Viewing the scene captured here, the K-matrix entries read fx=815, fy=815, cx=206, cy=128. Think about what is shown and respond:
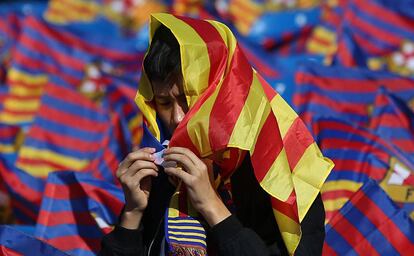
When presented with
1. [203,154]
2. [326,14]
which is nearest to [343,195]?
[203,154]

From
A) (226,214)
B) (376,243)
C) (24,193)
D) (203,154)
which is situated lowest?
(24,193)

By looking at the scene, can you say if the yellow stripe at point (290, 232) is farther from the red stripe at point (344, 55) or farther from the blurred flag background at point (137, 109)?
the red stripe at point (344, 55)

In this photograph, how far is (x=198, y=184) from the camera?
6.68 feet

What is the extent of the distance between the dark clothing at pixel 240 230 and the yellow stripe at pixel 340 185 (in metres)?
1.05

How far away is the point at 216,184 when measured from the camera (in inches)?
86.0

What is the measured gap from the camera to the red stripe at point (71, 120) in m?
4.87

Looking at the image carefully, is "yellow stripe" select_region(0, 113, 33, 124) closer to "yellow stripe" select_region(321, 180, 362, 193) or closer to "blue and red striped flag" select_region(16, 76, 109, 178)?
"blue and red striped flag" select_region(16, 76, 109, 178)

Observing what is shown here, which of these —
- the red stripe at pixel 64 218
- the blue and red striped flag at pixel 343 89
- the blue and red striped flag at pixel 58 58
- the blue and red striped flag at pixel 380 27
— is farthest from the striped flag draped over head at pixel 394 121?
the blue and red striped flag at pixel 58 58

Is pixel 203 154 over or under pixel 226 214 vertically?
over

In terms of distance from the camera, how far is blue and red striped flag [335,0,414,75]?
611 centimetres

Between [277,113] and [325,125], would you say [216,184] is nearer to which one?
[277,113]

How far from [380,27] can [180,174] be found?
4567 mm

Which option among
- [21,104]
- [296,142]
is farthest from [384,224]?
[21,104]

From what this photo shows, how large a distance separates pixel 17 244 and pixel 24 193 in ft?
4.47
